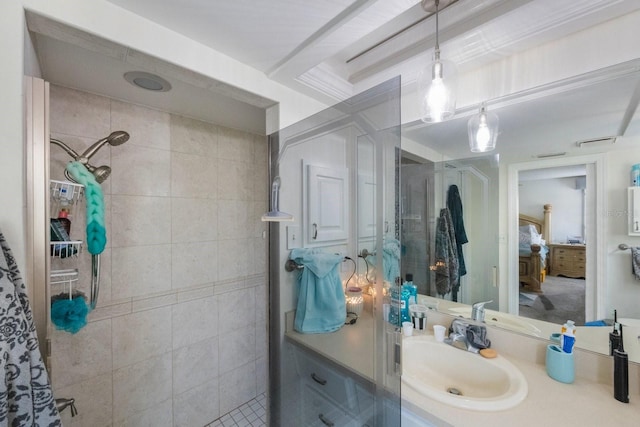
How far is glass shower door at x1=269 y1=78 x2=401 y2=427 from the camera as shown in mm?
914

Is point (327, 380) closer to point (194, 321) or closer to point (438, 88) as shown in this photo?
point (194, 321)

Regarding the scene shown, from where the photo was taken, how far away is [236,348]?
76.5 inches

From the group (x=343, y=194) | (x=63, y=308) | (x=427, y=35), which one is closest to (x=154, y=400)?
(x=63, y=308)

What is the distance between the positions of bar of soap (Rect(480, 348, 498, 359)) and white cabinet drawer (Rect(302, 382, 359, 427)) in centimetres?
64

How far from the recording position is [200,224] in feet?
5.84

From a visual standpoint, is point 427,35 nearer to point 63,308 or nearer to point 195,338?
point 63,308

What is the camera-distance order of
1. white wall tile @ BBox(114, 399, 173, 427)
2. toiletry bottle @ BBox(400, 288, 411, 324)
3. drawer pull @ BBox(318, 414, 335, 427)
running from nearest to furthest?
1. drawer pull @ BBox(318, 414, 335, 427)
2. toiletry bottle @ BBox(400, 288, 411, 324)
3. white wall tile @ BBox(114, 399, 173, 427)

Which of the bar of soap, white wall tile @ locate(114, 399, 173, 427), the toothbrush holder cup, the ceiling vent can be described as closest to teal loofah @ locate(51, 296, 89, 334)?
white wall tile @ locate(114, 399, 173, 427)

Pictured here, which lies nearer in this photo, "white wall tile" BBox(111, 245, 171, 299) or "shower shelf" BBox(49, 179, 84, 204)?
"shower shelf" BBox(49, 179, 84, 204)

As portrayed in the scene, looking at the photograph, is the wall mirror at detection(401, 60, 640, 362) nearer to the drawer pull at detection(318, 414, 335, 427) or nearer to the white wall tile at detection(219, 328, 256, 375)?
the drawer pull at detection(318, 414, 335, 427)

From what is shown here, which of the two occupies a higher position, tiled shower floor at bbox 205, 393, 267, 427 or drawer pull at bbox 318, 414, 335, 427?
drawer pull at bbox 318, 414, 335, 427

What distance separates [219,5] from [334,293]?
1.25 metres

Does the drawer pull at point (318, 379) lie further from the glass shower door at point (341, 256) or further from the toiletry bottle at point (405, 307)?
the toiletry bottle at point (405, 307)

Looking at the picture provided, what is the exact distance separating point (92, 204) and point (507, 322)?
1911 millimetres
